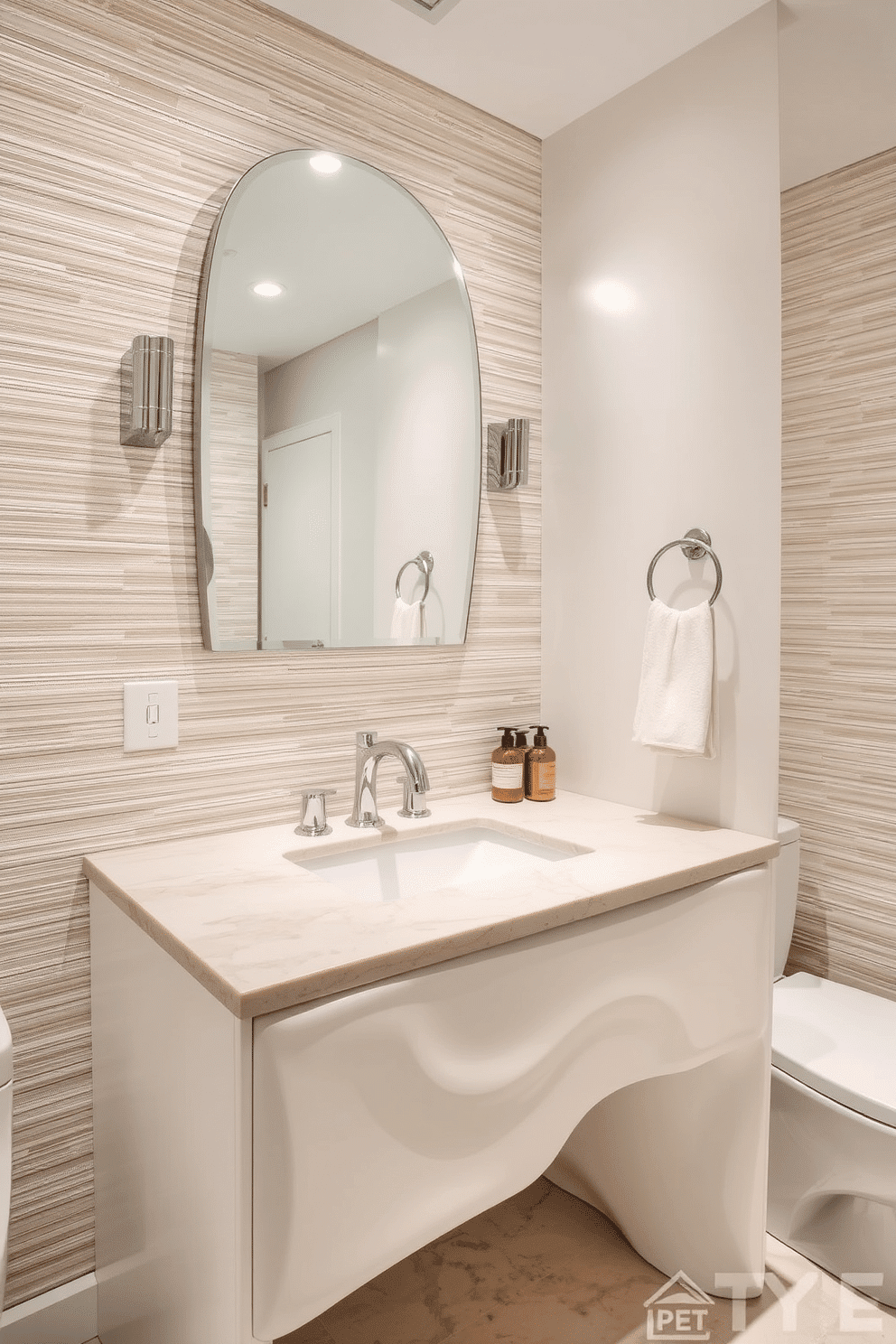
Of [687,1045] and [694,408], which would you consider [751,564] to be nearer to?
[694,408]

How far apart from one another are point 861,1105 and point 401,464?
55.7 inches

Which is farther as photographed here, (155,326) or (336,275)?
(336,275)

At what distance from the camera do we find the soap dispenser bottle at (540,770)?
5.58 ft

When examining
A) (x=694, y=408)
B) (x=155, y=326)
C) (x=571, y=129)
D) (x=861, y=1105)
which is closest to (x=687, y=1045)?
(x=861, y=1105)

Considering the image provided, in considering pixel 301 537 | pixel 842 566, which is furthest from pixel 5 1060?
pixel 842 566

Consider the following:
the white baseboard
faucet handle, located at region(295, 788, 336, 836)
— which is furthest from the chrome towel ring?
the white baseboard

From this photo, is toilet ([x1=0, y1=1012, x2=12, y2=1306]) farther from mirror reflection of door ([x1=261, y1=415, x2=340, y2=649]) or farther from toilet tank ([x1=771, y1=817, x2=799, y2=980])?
toilet tank ([x1=771, y1=817, x2=799, y2=980])

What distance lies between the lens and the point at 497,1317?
143 cm

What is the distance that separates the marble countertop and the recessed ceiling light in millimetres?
1369

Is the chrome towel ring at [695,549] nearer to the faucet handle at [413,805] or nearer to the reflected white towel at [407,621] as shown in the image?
the reflected white towel at [407,621]

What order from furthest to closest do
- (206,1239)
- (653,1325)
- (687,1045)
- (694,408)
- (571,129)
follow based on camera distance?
(571,129)
(694,408)
(653,1325)
(687,1045)
(206,1239)

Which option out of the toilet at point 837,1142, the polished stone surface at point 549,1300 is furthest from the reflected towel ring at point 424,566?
the polished stone surface at point 549,1300

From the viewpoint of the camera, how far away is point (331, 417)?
148 cm

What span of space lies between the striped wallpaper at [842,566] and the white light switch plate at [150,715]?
1602 millimetres
